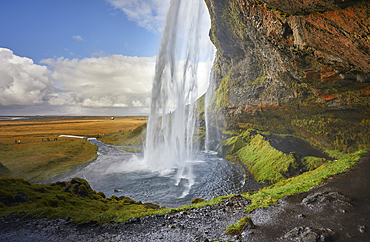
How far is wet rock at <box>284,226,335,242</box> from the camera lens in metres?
5.07

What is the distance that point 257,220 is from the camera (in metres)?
7.41

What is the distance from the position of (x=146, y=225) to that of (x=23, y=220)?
306 inches

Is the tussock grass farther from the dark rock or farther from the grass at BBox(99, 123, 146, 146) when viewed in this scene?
the dark rock

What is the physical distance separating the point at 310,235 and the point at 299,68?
732 inches

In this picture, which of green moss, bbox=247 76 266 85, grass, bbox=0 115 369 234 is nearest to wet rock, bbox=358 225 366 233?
grass, bbox=0 115 369 234

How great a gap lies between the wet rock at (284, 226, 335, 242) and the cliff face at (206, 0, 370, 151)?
9250mm

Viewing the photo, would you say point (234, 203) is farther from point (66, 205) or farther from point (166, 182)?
point (166, 182)

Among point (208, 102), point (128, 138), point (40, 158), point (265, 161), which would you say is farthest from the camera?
point (128, 138)

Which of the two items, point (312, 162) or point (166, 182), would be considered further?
point (166, 182)

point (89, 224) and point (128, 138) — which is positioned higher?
point (89, 224)

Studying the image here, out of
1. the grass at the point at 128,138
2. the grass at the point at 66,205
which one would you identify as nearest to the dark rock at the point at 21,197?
the grass at the point at 66,205

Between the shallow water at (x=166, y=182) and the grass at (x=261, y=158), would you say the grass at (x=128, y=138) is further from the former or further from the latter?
the grass at (x=261, y=158)

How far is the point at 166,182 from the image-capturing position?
21.6m

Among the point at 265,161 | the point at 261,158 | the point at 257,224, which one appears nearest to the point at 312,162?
the point at 265,161
